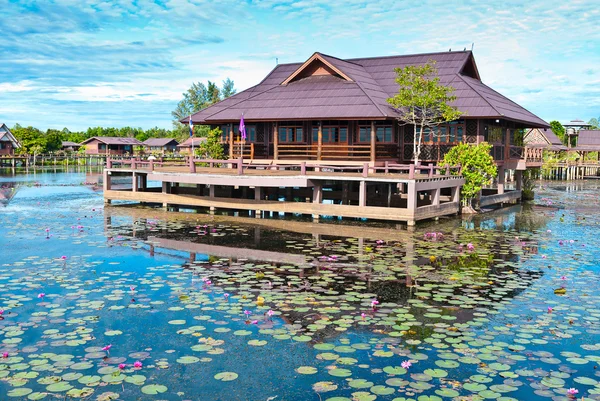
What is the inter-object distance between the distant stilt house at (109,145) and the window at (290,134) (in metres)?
82.9

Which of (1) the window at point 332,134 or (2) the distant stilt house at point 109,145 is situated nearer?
(1) the window at point 332,134

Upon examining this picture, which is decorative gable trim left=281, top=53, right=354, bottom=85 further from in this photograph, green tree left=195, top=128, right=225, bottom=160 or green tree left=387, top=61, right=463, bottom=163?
green tree left=195, top=128, right=225, bottom=160

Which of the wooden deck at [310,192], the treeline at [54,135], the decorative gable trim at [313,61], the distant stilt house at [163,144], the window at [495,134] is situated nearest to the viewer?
the wooden deck at [310,192]

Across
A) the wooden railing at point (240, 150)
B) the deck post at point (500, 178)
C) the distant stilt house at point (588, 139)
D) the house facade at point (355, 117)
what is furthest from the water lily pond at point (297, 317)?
the distant stilt house at point (588, 139)

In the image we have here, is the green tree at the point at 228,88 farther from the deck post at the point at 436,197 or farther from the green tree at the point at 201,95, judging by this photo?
the deck post at the point at 436,197

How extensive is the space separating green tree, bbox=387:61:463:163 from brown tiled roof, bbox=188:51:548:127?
0.73 m

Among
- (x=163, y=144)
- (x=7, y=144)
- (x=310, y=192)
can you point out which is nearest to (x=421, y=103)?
(x=310, y=192)

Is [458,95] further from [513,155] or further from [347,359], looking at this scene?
[347,359]

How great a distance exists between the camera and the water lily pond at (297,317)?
7500mm

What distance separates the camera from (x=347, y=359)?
325 inches

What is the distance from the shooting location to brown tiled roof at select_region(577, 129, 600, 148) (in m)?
78.6

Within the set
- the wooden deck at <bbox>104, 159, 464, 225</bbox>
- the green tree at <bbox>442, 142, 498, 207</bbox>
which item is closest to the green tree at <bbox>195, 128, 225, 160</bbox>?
the wooden deck at <bbox>104, 159, 464, 225</bbox>

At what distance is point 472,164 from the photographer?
26734mm

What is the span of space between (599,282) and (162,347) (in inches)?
384
